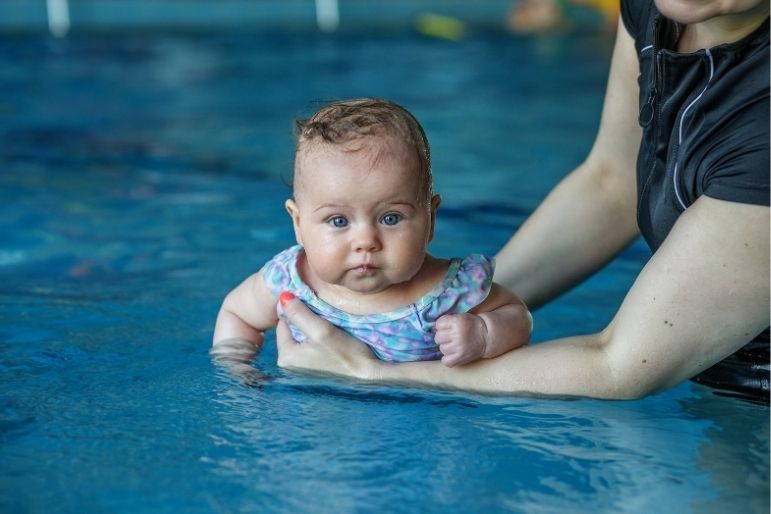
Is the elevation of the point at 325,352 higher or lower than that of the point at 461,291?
lower

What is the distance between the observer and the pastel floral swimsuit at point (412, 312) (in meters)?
2.51

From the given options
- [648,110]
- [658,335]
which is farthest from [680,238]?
[648,110]

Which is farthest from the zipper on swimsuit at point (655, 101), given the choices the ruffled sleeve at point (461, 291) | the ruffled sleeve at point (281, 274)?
the ruffled sleeve at point (281, 274)

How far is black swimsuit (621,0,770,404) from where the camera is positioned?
6.83 ft

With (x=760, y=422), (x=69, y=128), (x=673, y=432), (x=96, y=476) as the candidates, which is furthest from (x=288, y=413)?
(x=69, y=128)

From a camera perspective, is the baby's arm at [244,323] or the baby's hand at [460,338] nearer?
the baby's hand at [460,338]

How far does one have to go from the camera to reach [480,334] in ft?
7.71

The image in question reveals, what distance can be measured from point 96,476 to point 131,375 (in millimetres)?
540

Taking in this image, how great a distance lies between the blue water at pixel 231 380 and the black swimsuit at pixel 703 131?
14.7 inches

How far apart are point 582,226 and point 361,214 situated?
726mm

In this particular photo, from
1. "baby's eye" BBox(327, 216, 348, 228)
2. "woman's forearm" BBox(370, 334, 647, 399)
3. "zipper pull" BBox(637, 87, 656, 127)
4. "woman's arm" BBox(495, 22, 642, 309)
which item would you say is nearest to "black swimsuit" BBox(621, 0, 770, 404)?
"zipper pull" BBox(637, 87, 656, 127)

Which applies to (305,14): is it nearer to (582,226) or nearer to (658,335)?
(582,226)

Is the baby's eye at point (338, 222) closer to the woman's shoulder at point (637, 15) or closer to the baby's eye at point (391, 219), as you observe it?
the baby's eye at point (391, 219)

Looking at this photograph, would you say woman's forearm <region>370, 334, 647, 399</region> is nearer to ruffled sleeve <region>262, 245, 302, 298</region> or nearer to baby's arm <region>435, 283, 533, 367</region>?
baby's arm <region>435, 283, 533, 367</region>
